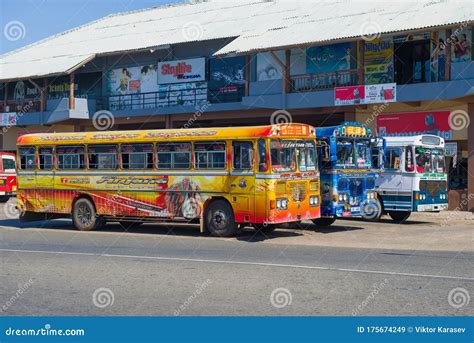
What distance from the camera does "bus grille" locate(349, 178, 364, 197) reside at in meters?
18.2

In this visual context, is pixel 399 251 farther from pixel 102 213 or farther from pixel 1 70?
pixel 1 70

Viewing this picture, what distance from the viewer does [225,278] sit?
10297 mm

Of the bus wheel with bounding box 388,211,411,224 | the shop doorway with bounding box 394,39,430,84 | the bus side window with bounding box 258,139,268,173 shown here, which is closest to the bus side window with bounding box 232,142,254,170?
the bus side window with bounding box 258,139,268,173

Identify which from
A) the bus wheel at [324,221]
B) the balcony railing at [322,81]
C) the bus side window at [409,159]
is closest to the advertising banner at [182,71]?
the balcony railing at [322,81]

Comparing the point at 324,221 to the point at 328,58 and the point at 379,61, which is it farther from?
the point at 328,58

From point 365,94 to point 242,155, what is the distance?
508 inches

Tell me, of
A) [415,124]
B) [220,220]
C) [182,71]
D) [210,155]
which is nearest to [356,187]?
[220,220]

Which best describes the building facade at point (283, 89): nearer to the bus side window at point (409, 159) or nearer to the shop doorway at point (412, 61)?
the shop doorway at point (412, 61)

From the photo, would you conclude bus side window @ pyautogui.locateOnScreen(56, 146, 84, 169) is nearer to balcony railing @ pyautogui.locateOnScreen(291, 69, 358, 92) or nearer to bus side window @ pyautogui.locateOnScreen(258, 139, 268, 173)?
bus side window @ pyautogui.locateOnScreen(258, 139, 268, 173)

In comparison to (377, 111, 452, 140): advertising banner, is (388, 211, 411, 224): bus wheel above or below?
below

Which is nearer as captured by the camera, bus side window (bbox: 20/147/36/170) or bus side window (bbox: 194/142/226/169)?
bus side window (bbox: 194/142/226/169)

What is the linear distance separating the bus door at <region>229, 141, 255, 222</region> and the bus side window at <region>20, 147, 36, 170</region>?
698 centimetres

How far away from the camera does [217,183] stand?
647 inches

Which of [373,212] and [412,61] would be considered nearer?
[373,212]
